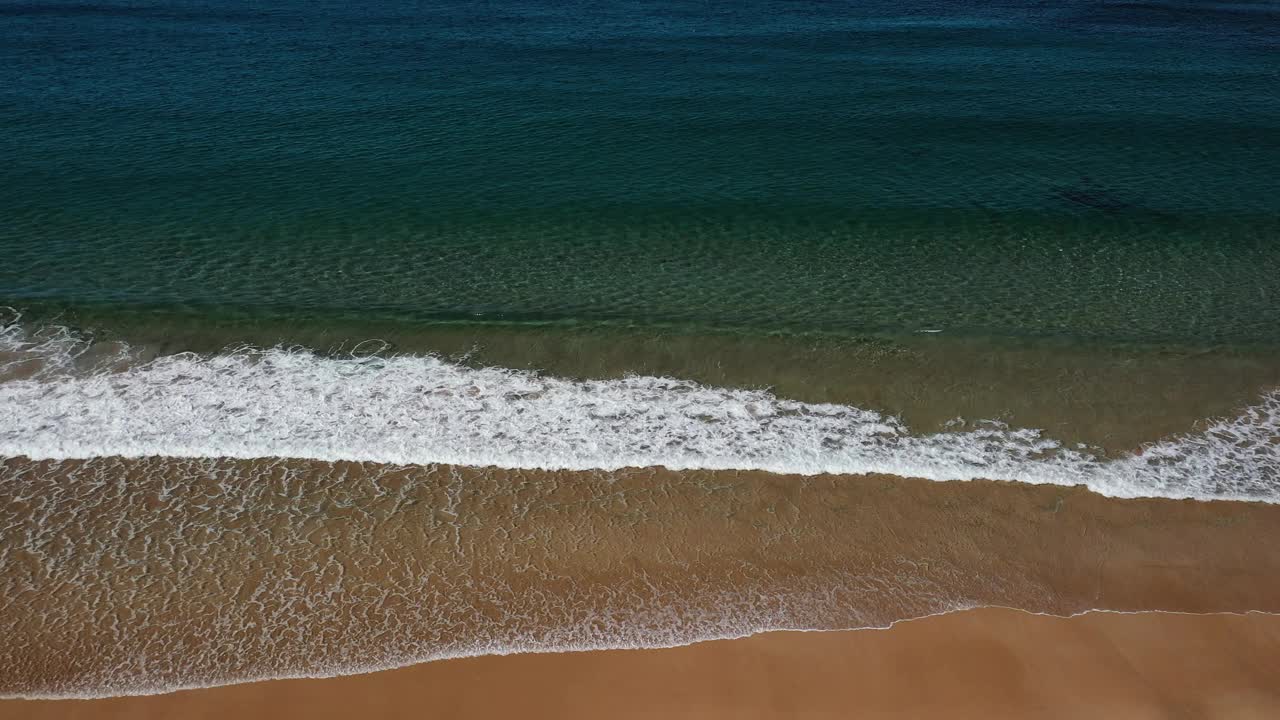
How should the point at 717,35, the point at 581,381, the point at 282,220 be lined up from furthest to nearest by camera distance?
the point at 717,35
the point at 282,220
the point at 581,381

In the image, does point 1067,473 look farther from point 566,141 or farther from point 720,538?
point 566,141

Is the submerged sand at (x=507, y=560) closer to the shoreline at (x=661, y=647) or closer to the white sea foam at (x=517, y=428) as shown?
the shoreline at (x=661, y=647)

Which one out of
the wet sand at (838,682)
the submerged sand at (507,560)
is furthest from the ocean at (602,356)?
→ the wet sand at (838,682)

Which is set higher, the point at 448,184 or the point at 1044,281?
the point at 448,184

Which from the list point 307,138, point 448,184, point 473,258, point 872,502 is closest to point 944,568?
point 872,502

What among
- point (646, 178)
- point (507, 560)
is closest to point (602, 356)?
point (507, 560)

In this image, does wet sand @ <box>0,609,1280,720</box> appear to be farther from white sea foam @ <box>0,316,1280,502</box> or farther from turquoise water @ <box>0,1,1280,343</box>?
turquoise water @ <box>0,1,1280,343</box>

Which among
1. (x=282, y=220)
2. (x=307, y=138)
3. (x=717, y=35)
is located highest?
(x=717, y=35)

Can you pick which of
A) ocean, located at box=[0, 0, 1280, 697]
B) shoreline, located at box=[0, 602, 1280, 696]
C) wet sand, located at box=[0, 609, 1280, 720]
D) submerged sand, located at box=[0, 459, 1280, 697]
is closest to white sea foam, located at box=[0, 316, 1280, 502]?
ocean, located at box=[0, 0, 1280, 697]
